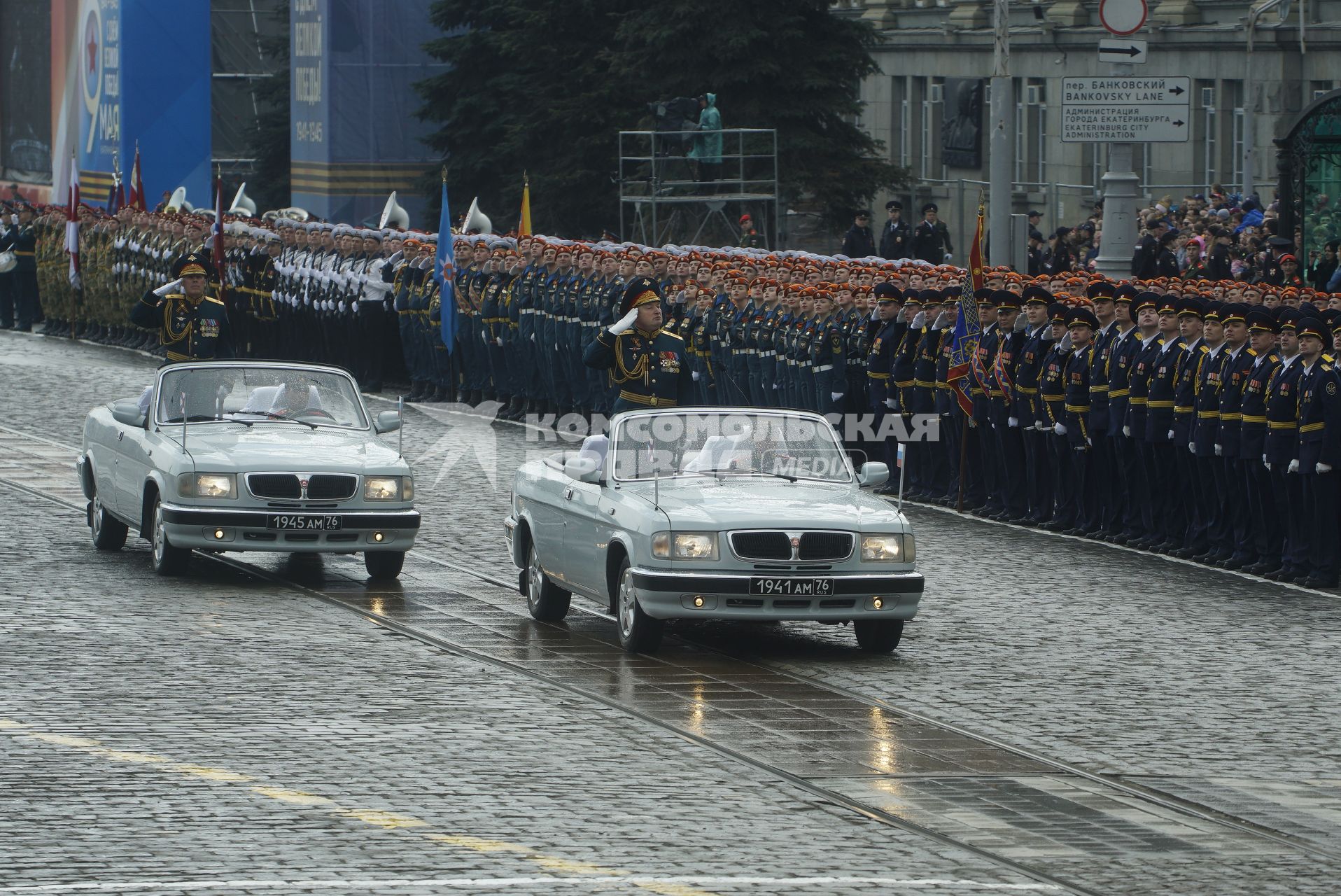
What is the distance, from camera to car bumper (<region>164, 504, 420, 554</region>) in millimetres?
16328

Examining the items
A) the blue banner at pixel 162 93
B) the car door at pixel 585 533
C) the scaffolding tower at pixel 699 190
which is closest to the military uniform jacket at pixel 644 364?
the car door at pixel 585 533

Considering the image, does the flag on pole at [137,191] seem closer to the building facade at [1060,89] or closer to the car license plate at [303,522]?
the building facade at [1060,89]

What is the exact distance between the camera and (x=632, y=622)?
14.1 m

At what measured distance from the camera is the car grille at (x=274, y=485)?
16.4 m

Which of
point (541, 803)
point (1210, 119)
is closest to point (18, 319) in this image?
point (1210, 119)

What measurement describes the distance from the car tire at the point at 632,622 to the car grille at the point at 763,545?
0.60m

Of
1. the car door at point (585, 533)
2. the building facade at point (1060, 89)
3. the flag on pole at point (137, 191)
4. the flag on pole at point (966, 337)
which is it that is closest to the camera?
the car door at point (585, 533)

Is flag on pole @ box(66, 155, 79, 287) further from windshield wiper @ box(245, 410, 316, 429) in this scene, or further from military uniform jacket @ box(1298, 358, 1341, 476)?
military uniform jacket @ box(1298, 358, 1341, 476)

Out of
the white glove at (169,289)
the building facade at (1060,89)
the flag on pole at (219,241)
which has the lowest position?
the white glove at (169,289)

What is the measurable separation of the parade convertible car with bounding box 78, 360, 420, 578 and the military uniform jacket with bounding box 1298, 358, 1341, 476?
231 inches

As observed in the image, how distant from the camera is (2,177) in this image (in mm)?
72000

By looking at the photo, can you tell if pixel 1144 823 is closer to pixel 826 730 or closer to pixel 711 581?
pixel 826 730

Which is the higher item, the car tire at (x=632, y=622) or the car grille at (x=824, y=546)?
the car grille at (x=824, y=546)

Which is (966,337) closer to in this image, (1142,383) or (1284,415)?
(1142,383)
